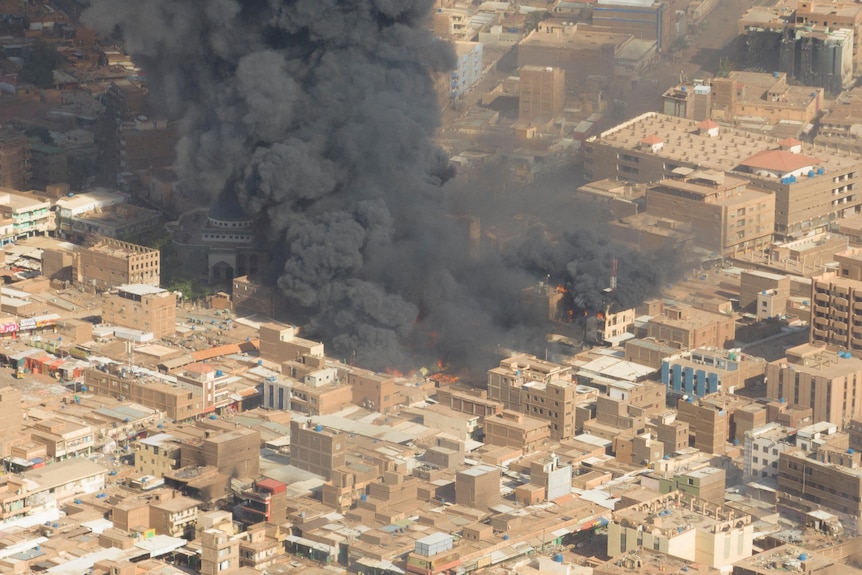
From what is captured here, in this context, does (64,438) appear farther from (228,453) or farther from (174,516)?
(174,516)

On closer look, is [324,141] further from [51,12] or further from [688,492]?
[51,12]

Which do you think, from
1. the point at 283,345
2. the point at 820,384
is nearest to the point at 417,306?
the point at 283,345

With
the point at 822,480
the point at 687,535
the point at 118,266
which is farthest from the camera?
the point at 118,266

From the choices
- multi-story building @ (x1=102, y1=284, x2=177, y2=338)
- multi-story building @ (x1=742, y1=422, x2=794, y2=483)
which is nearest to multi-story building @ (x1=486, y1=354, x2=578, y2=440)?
multi-story building @ (x1=742, y1=422, x2=794, y2=483)

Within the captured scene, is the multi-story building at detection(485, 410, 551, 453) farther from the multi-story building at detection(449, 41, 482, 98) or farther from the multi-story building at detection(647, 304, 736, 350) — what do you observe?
the multi-story building at detection(449, 41, 482, 98)

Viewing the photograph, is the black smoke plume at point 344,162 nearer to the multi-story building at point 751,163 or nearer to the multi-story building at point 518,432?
the multi-story building at point 518,432

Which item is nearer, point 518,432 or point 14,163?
point 518,432
